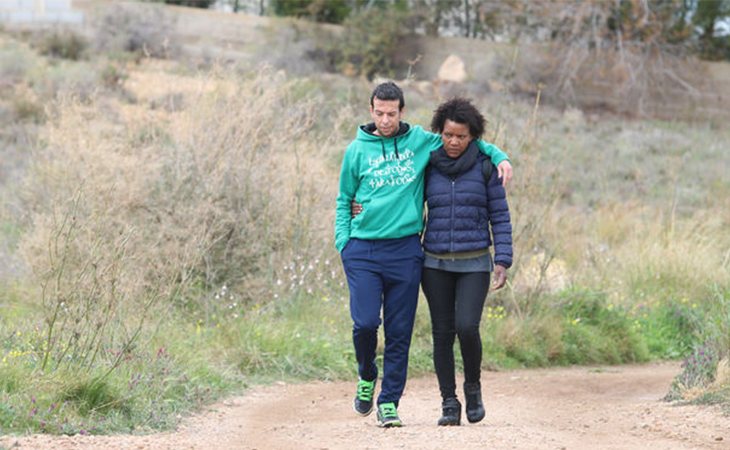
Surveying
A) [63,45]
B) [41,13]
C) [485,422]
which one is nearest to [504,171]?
[485,422]

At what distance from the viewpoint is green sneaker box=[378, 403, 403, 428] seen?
24.7 feet

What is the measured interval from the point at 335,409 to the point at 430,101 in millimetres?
16744

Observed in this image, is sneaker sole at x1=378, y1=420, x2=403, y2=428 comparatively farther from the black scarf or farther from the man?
the black scarf

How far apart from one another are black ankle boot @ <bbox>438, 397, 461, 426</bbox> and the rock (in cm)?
2387

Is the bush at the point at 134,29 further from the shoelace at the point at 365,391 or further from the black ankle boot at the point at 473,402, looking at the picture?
the black ankle boot at the point at 473,402

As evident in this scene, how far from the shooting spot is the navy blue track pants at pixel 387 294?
7.38m

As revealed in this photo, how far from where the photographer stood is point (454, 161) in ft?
24.2

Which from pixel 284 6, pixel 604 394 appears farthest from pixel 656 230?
pixel 284 6

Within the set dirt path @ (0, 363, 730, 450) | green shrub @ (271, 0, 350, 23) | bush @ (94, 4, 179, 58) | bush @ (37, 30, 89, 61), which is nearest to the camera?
dirt path @ (0, 363, 730, 450)

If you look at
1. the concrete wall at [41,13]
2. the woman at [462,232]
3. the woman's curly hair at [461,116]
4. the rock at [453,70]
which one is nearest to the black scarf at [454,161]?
the woman at [462,232]

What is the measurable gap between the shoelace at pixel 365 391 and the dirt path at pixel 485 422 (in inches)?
7.3

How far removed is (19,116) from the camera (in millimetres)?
23719

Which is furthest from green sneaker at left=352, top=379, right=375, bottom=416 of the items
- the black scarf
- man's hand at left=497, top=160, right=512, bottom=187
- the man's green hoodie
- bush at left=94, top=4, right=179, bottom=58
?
bush at left=94, top=4, right=179, bottom=58

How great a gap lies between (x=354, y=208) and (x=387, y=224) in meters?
0.28
